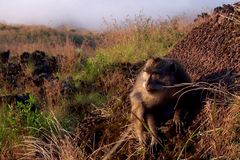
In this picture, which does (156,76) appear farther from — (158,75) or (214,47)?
(214,47)

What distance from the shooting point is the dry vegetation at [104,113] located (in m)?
5.82

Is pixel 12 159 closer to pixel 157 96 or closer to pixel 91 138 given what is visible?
pixel 91 138

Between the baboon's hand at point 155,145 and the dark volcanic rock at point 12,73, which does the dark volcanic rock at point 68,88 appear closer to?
the dark volcanic rock at point 12,73

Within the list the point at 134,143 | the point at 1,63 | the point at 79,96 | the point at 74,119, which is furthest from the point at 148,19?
the point at 134,143

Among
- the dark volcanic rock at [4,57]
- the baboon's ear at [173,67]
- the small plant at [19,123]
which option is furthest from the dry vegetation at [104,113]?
the dark volcanic rock at [4,57]

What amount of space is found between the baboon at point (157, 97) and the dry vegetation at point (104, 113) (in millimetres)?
170

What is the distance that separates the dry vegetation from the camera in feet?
19.1

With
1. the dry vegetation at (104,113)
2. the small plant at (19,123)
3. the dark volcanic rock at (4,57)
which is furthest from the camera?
the dark volcanic rock at (4,57)

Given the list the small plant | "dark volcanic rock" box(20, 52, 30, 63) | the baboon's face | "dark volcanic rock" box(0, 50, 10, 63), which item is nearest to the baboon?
the baboon's face

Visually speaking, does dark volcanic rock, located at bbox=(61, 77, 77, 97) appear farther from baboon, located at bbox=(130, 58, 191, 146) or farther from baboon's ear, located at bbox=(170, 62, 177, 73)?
baboon's ear, located at bbox=(170, 62, 177, 73)

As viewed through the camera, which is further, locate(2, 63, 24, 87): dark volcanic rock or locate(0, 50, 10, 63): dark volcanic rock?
locate(0, 50, 10, 63): dark volcanic rock

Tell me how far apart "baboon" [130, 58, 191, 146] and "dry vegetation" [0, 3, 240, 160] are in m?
0.17

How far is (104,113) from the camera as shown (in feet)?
24.3

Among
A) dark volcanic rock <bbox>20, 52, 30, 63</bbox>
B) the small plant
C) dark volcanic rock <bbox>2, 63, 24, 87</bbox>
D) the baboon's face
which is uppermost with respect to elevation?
the baboon's face
